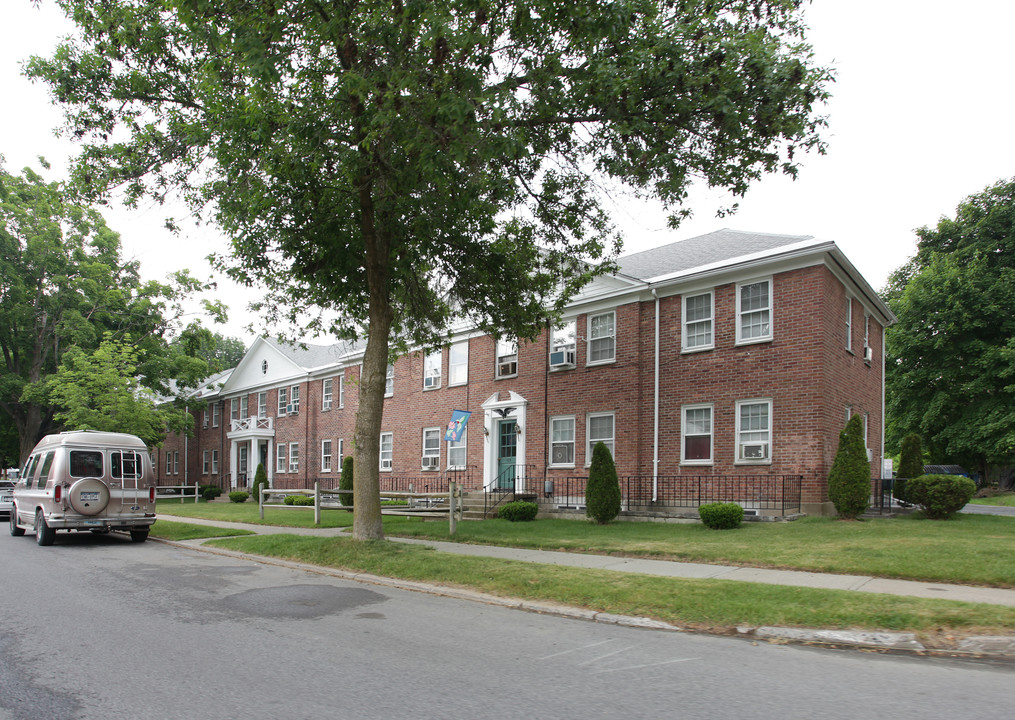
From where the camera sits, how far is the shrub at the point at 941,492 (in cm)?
1628

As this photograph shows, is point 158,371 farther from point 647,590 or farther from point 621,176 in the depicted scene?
point 647,590

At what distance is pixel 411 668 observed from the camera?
575 centimetres

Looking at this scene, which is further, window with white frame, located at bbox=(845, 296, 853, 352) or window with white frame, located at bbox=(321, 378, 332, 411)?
window with white frame, located at bbox=(321, 378, 332, 411)

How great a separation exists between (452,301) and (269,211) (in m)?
5.12

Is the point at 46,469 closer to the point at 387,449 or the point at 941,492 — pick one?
the point at 387,449

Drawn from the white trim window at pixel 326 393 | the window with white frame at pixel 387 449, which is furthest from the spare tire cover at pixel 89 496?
the white trim window at pixel 326 393

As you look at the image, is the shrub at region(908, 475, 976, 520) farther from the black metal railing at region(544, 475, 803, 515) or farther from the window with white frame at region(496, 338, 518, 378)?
the window with white frame at region(496, 338, 518, 378)

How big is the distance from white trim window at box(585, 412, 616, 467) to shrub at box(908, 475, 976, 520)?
757 centimetres

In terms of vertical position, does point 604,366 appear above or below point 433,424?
above

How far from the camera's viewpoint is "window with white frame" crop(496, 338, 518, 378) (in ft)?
77.9

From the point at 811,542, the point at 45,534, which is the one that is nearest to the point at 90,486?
the point at 45,534

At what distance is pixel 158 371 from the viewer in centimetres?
3928

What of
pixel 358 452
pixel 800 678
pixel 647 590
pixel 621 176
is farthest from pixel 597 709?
pixel 621 176

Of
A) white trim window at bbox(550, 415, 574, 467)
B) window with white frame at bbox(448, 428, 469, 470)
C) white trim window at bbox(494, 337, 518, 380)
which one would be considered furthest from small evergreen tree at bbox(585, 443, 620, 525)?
window with white frame at bbox(448, 428, 469, 470)
